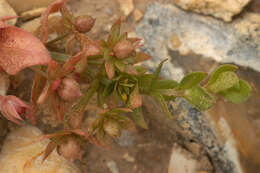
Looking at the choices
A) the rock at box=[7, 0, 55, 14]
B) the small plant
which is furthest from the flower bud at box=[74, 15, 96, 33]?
the rock at box=[7, 0, 55, 14]

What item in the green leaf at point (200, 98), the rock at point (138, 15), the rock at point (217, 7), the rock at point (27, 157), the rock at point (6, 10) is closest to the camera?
the green leaf at point (200, 98)

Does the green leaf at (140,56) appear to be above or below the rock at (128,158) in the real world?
above

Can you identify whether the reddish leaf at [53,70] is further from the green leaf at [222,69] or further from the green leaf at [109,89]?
the green leaf at [222,69]

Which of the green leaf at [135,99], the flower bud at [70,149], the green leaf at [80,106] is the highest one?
the green leaf at [135,99]

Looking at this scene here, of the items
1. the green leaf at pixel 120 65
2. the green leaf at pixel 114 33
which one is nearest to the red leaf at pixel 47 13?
the green leaf at pixel 114 33

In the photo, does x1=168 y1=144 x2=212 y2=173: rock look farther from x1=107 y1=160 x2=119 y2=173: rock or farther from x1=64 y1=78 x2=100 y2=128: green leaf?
x1=64 y1=78 x2=100 y2=128: green leaf

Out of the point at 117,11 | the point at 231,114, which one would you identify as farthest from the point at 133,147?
the point at 117,11
